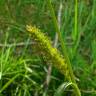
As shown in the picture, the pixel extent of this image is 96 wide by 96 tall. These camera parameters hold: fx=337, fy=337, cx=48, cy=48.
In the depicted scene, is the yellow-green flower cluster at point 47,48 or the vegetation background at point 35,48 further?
the vegetation background at point 35,48

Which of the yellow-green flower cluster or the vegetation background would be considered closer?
the yellow-green flower cluster

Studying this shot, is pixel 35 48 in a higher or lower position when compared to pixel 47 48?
lower

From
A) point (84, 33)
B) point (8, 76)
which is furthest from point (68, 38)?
point (8, 76)

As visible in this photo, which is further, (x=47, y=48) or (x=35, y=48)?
(x=35, y=48)

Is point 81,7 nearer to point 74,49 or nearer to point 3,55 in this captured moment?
point 74,49
